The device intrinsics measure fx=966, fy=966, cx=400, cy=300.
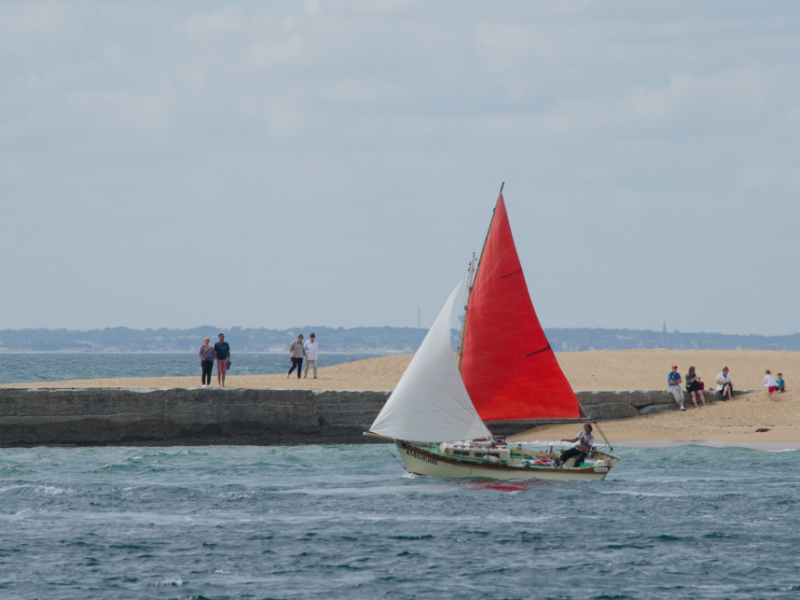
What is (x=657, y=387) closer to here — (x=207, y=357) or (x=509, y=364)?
(x=509, y=364)

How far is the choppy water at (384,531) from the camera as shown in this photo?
13.3 m

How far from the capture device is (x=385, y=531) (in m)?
16.2

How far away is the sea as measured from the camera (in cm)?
1331

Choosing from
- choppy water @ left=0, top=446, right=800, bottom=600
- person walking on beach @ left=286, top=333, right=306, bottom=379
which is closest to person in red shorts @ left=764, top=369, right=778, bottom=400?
choppy water @ left=0, top=446, right=800, bottom=600

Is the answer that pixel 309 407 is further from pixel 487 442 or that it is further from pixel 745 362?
pixel 745 362

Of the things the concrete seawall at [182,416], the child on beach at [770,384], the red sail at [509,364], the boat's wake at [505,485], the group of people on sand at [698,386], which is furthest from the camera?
the child on beach at [770,384]

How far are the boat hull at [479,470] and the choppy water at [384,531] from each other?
0.33m

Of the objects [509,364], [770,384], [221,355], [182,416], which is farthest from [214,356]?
[770,384]

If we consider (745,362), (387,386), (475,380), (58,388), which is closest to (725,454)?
(475,380)

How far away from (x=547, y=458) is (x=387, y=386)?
360 inches

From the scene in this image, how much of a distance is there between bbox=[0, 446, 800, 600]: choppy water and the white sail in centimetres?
111

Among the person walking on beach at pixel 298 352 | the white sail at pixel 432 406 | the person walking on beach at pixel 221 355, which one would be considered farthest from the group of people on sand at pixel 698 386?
the person walking on beach at pixel 221 355

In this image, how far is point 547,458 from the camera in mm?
21422

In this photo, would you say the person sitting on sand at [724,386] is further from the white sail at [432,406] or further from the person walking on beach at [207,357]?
the person walking on beach at [207,357]
